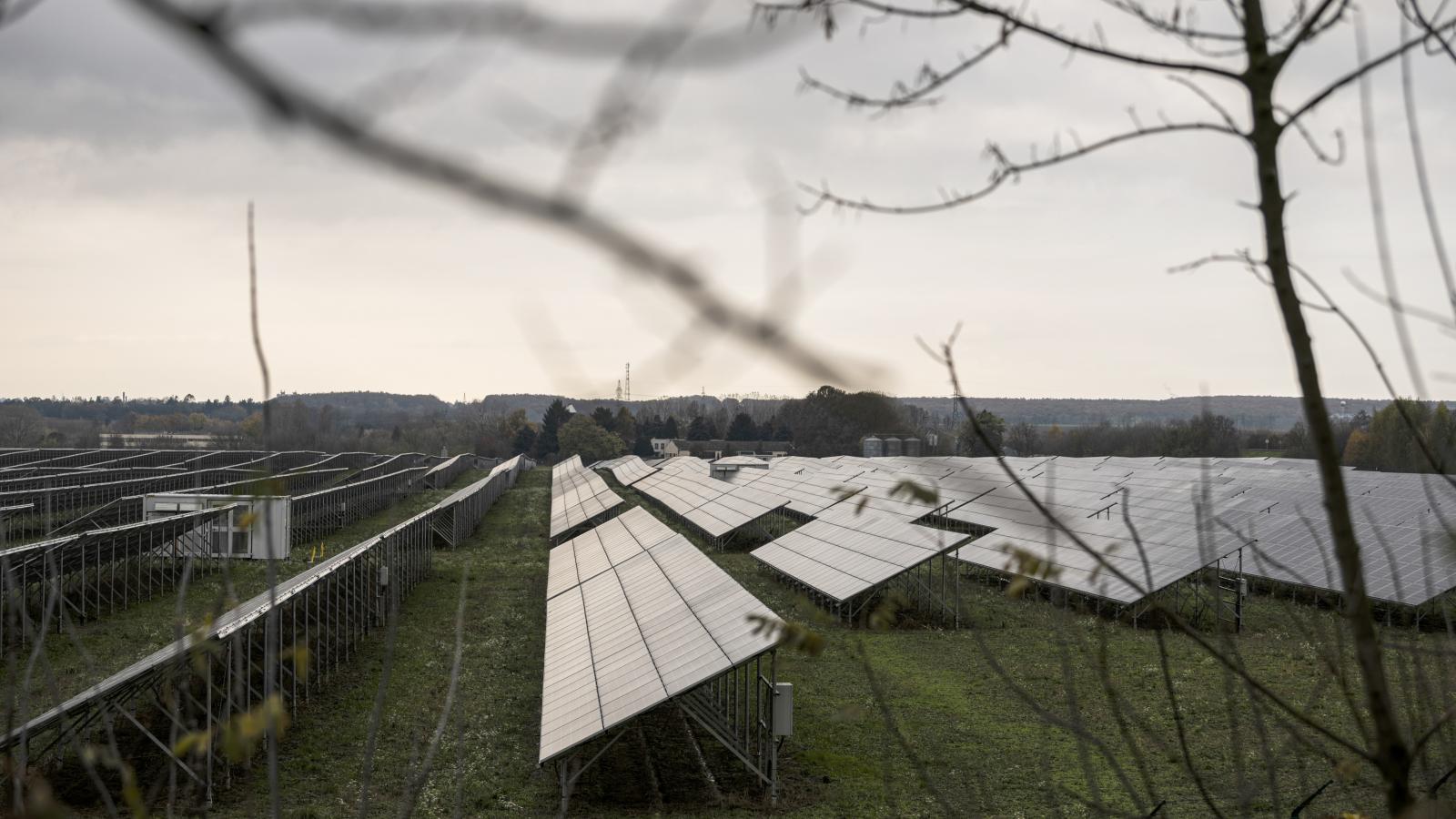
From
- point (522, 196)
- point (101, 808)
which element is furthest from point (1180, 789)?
point (522, 196)

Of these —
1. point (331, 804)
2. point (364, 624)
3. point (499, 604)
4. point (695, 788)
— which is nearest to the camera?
point (331, 804)

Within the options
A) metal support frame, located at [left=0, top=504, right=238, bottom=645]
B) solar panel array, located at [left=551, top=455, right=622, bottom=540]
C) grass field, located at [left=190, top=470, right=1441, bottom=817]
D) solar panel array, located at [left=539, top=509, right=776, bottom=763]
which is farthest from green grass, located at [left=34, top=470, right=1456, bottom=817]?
solar panel array, located at [left=551, top=455, right=622, bottom=540]

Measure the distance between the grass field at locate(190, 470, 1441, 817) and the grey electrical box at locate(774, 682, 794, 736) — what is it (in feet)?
2.46

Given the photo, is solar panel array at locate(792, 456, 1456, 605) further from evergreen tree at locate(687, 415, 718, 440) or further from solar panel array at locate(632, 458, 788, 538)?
evergreen tree at locate(687, 415, 718, 440)

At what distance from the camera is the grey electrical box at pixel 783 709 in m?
10.7

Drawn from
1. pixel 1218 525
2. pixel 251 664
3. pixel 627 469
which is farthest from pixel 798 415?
pixel 627 469

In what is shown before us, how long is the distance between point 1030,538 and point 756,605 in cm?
1233

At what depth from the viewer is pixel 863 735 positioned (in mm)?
12812

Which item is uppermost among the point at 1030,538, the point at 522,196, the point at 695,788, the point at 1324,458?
the point at 522,196

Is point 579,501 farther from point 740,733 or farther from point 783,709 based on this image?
point 783,709

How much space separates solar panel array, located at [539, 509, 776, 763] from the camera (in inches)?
400

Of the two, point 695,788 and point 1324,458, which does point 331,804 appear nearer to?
point 695,788

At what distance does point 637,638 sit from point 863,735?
3101 mm

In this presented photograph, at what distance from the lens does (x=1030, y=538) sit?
2312 centimetres
